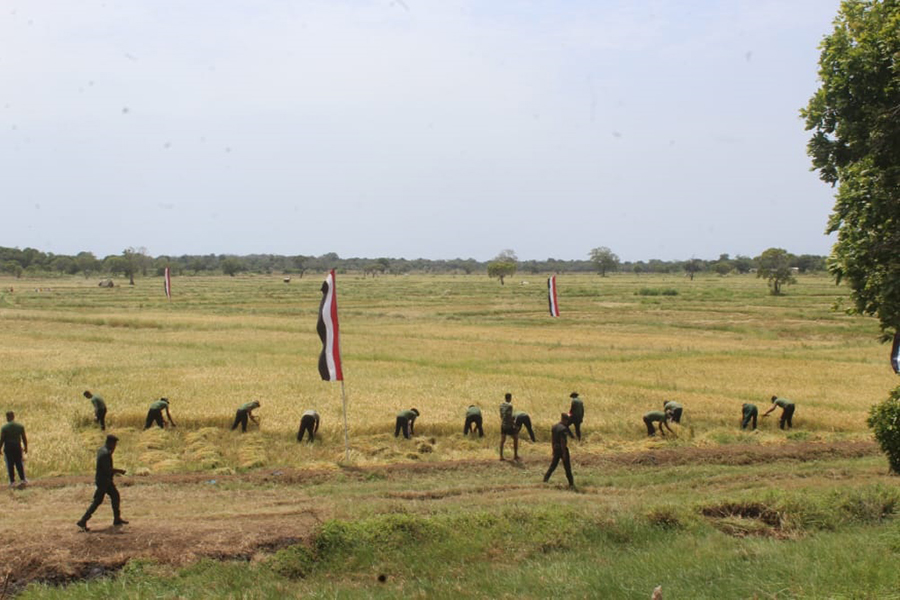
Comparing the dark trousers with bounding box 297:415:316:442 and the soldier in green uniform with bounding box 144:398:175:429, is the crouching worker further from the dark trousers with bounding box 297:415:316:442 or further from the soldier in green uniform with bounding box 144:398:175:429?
the soldier in green uniform with bounding box 144:398:175:429

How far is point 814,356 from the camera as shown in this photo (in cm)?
3828

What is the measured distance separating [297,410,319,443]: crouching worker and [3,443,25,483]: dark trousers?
6.91 meters

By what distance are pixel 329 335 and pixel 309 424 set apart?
9.09ft

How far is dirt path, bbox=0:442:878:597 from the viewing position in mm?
10266

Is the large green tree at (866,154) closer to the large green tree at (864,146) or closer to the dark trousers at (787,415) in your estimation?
the large green tree at (864,146)

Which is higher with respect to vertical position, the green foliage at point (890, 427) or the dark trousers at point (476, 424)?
the green foliage at point (890, 427)

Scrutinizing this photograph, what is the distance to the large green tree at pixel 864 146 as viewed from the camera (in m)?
11.9

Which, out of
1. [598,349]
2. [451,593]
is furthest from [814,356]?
[451,593]

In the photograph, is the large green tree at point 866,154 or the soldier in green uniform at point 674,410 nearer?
the large green tree at point 866,154

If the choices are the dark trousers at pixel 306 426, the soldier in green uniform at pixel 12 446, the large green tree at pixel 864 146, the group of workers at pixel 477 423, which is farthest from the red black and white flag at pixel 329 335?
the large green tree at pixel 864 146

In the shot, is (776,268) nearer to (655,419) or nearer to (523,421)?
(655,419)

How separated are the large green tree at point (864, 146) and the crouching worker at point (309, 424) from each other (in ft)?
45.2

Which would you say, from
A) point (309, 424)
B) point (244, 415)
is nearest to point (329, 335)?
point (309, 424)

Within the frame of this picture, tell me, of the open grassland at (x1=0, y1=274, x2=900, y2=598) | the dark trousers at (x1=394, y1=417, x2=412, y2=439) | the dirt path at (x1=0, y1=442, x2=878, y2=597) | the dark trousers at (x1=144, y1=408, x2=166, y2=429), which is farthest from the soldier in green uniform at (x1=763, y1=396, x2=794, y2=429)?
the dark trousers at (x1=144, y1=408, x2=166, y2=429)
